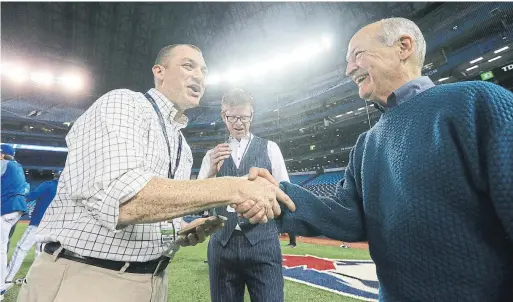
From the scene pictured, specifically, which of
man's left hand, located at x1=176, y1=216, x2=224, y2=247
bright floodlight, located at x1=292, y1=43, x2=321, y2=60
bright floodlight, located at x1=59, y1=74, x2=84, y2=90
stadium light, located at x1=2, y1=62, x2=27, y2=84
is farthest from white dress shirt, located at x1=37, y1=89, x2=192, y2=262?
stadium light, located at x1=2, y1=62, x2=27, y2=84

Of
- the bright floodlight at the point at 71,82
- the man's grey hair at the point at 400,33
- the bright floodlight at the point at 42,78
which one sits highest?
the bright floodlight at the point at 42,78

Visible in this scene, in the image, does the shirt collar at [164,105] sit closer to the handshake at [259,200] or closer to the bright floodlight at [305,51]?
A: the handshake at [259,200]

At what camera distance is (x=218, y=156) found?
2379mm

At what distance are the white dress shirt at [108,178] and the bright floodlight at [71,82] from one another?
27617mm

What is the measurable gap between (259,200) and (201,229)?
1.75 ft

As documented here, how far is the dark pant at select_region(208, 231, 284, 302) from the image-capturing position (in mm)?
2090

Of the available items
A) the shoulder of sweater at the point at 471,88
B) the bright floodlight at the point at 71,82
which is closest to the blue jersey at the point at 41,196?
the shoulder of sweater at the point at 471,88

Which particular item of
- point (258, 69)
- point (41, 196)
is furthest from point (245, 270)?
point (258, 69)

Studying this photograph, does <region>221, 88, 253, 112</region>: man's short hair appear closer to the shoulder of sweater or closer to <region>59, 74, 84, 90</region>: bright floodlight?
the shoulder of sweater

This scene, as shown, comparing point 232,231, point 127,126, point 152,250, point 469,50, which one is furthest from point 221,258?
point 469,50

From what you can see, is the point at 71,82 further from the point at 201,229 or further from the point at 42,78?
the point at 201,229

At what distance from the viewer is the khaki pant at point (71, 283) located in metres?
1.39

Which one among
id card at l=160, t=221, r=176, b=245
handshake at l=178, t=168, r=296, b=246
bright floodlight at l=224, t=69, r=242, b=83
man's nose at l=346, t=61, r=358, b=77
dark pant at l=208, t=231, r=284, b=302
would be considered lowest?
dark pant at l=208, t=231, r=284, b=302

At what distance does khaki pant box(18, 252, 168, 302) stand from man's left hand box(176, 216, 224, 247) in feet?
1.40
